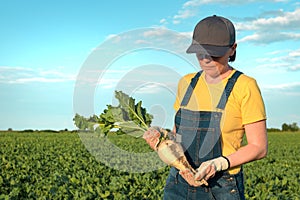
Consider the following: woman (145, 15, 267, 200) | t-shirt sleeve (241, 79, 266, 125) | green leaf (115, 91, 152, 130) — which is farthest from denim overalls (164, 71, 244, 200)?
green leaf (115, 91, 152, 130)

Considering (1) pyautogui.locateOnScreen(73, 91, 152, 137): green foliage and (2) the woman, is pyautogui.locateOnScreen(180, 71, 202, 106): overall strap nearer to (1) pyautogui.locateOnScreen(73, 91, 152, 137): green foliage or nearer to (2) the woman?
(2) the woman

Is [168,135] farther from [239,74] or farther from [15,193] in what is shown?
[15,193]

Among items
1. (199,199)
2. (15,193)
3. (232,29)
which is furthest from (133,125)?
(15,193)

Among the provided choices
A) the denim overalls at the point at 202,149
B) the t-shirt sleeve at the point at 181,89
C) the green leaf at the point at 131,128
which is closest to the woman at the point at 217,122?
the denim overalls at the point at 202,149

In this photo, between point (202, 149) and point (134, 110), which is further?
point (134, 110)

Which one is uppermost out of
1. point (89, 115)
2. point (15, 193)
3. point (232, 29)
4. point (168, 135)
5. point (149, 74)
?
point (232, 29)

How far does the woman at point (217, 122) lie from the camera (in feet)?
8.91

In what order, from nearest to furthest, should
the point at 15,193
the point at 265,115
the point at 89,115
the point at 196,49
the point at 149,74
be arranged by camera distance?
the point at 265,115
the point at 196,49
the point at 149,74
the point at 89,115
the point at 15,193

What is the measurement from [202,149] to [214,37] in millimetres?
722

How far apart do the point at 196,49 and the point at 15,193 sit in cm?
432

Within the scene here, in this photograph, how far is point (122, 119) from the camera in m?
3.48

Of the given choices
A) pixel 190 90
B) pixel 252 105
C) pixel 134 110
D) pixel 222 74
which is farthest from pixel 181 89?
pixel 252 105

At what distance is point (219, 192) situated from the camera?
9.43 feet

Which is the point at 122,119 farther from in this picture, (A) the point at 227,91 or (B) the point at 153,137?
(A) the point at 227,91
